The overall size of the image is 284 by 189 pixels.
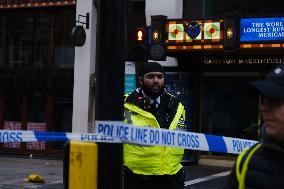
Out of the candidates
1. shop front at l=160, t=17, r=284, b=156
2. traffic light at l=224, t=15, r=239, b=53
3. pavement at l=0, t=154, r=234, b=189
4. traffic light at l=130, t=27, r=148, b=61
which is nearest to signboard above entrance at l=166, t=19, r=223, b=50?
shop front at l=160, t=17, r=284, b=156

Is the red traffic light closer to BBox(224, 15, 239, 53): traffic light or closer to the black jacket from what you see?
BBox(224, 15, 239, 53): traffic light

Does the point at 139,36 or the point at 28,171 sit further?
the point at 28,171

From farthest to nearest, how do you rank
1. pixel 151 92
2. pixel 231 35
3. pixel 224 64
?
pixel 224 64 → pixel 231 35 → pixel 151 92

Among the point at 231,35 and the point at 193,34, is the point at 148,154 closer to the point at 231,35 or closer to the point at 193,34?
the point at 231,35

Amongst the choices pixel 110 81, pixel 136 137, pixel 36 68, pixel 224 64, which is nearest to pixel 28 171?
pixel 36 68

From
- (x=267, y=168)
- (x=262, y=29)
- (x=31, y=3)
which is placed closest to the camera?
(x=267, y=168)

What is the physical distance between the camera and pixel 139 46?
1085 cm

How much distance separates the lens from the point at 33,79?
18359 mm

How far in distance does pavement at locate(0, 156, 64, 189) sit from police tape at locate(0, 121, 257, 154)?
25.1 feet

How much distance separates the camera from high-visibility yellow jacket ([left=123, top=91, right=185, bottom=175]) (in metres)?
4.39

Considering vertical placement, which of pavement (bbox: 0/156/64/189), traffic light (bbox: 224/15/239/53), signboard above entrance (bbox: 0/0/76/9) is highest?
signboard above entrance (bbox: 0/0/76/9)

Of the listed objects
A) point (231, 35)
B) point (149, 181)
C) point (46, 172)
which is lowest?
point (46, 172)

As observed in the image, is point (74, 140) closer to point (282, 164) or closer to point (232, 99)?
point (282, 164)

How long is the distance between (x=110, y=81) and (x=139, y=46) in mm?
7139
